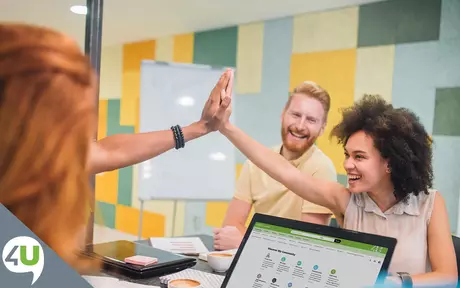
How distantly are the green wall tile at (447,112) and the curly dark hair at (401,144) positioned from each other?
5.13ft

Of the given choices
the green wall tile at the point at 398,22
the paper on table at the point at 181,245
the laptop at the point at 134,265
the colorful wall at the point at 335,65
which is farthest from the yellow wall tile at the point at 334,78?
the laptop at the point at 134,265

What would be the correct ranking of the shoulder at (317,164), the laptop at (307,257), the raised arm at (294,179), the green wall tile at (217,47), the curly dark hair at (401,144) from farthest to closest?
the green wall tile at (217,47), the shoulder at (317,164), the raised arm at (294,179), the curly dark hair at (401,144), the laptop at (307,257)

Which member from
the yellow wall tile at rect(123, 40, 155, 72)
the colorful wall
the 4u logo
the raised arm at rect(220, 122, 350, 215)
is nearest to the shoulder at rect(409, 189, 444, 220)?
the raised arm at rect(220, 122, 350, 215)

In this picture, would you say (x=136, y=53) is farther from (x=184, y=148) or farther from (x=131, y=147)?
(x=131, y=147)

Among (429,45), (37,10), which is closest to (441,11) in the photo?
(429,45)

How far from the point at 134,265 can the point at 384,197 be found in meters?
0.86

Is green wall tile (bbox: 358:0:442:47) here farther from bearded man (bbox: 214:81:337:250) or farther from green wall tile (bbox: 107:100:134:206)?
green wall tile (bbox: 107:100:134:206)

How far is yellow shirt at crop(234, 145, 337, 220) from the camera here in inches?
78.0

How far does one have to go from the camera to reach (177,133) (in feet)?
4.43

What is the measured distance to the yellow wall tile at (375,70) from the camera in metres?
3.19

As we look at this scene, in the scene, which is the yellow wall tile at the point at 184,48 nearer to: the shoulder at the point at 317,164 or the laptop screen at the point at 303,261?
the shoulder at the point at 317,164

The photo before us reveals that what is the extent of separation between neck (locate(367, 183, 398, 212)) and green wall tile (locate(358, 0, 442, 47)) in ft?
6.12

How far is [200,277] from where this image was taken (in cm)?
130

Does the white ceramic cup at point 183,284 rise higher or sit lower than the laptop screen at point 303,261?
lower
